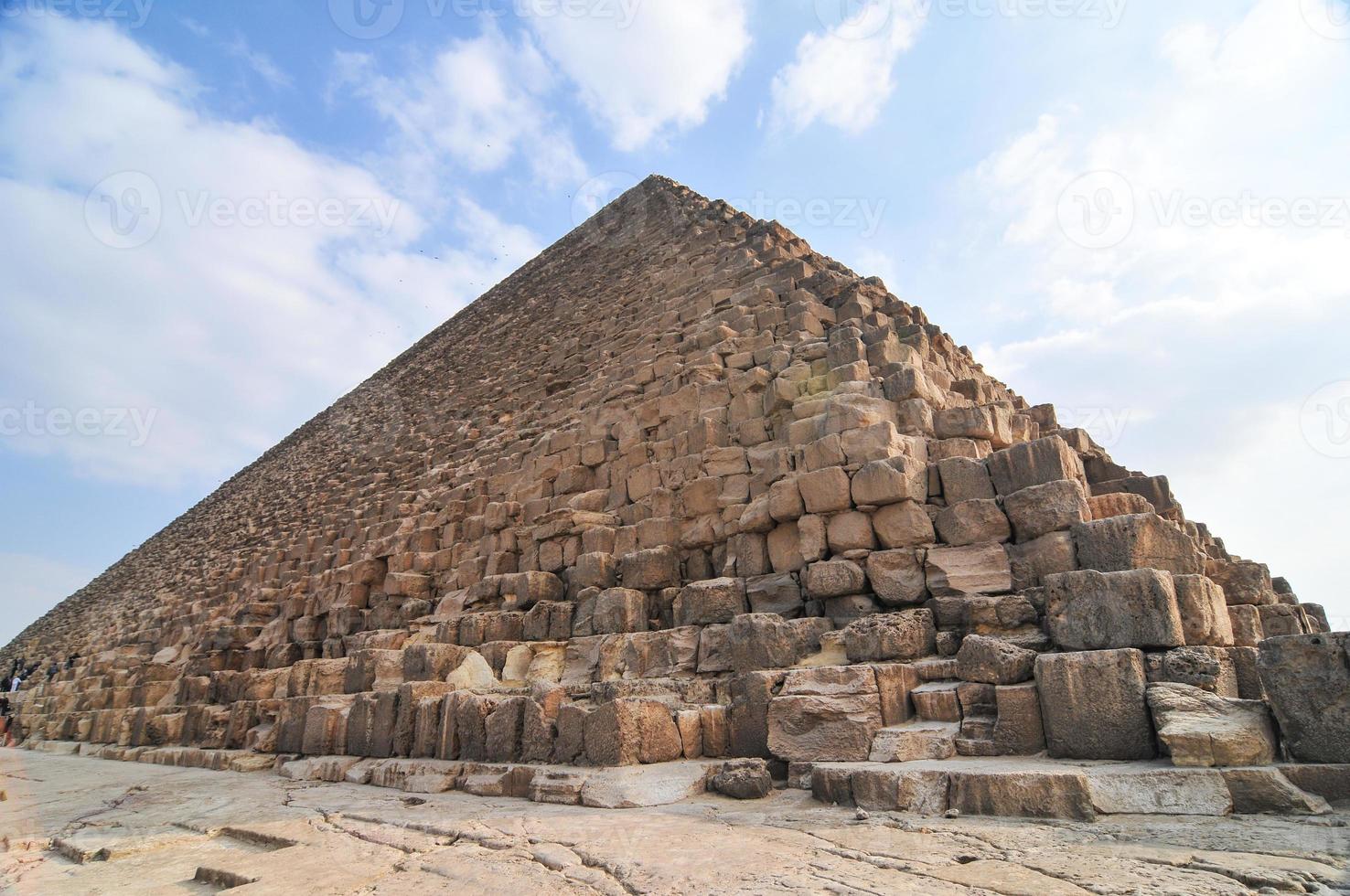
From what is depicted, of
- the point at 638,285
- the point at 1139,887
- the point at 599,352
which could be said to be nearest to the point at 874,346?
the point at 1139,887

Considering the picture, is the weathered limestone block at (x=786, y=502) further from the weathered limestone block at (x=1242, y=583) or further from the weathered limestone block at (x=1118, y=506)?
the weathered limestone block at (x=1242, y=583)

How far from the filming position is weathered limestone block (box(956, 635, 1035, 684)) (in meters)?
3.93

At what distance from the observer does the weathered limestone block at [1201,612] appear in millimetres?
3834

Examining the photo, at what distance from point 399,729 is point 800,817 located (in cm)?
395

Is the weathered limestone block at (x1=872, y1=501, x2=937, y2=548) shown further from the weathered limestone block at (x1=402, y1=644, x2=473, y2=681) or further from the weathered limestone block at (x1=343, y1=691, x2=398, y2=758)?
the weathered limestone block at (x1=343, y1=691, x2=398, y2=758)

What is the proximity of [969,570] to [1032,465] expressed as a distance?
2.64 feet

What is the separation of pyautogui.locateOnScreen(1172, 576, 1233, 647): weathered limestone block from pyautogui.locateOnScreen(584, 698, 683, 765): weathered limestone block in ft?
9.31

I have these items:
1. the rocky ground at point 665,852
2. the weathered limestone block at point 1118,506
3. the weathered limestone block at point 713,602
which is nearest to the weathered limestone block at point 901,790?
the rocky ground at point 665,852

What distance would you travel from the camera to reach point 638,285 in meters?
12.3

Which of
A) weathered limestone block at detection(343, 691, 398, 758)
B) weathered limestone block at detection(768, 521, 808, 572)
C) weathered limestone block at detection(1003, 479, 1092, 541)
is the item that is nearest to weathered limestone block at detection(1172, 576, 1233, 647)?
weathered limestone block at detection(1003, 479, 1092, 541)

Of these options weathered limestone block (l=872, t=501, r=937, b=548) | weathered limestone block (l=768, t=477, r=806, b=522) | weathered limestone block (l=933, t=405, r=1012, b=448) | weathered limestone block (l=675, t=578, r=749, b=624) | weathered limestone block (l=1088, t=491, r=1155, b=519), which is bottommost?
weathered limestone block (l=675, t=578, r=749, b=624)

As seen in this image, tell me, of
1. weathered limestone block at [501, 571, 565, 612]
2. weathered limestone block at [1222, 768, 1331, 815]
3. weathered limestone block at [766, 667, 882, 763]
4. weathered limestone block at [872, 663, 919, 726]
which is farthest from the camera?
weathered limestone block at [501, 571, 565, 612]

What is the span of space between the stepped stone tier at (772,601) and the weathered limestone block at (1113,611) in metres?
0.01

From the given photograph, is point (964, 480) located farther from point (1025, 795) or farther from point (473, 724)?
point (473, 724)
